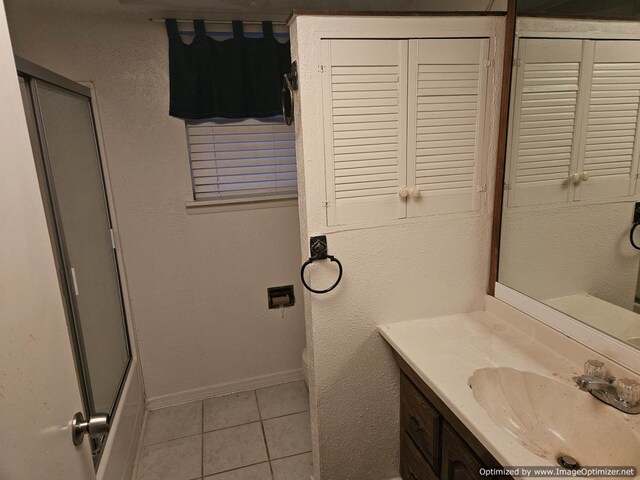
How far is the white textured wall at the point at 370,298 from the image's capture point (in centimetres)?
155

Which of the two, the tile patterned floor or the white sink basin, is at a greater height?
the white sink basin

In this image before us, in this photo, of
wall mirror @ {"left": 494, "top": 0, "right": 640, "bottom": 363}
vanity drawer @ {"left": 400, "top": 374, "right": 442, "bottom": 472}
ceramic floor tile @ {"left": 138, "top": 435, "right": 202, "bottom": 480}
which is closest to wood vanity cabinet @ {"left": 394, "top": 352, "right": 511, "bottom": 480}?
vanity drawer @ {"left": 400, "top": 374, "right": 442, "bottom": 472}

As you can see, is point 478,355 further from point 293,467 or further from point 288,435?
point 288,435

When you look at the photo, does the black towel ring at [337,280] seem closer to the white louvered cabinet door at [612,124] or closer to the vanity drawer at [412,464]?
the vanity drawer at [412,464]

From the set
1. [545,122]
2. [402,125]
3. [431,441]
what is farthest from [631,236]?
[431,441]

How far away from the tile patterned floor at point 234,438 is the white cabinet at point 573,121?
1.70m

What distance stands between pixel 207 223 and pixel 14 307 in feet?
5.67

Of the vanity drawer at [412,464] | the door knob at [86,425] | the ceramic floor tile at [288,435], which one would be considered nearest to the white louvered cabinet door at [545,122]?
the vanity drawer at [412,464]

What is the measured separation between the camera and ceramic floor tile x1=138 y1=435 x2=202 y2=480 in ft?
6.75

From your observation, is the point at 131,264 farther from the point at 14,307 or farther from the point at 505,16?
the point at 505,16

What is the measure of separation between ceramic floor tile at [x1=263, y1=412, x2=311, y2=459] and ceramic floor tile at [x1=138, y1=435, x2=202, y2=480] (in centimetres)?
39

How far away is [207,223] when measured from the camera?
2.41 m

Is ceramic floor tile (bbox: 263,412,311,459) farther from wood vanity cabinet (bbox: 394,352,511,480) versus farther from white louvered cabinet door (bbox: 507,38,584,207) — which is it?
white louvered cabinet door (bbox: 507,38,584,207)

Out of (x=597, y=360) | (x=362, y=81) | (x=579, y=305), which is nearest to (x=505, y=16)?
(x=362, y=81)
